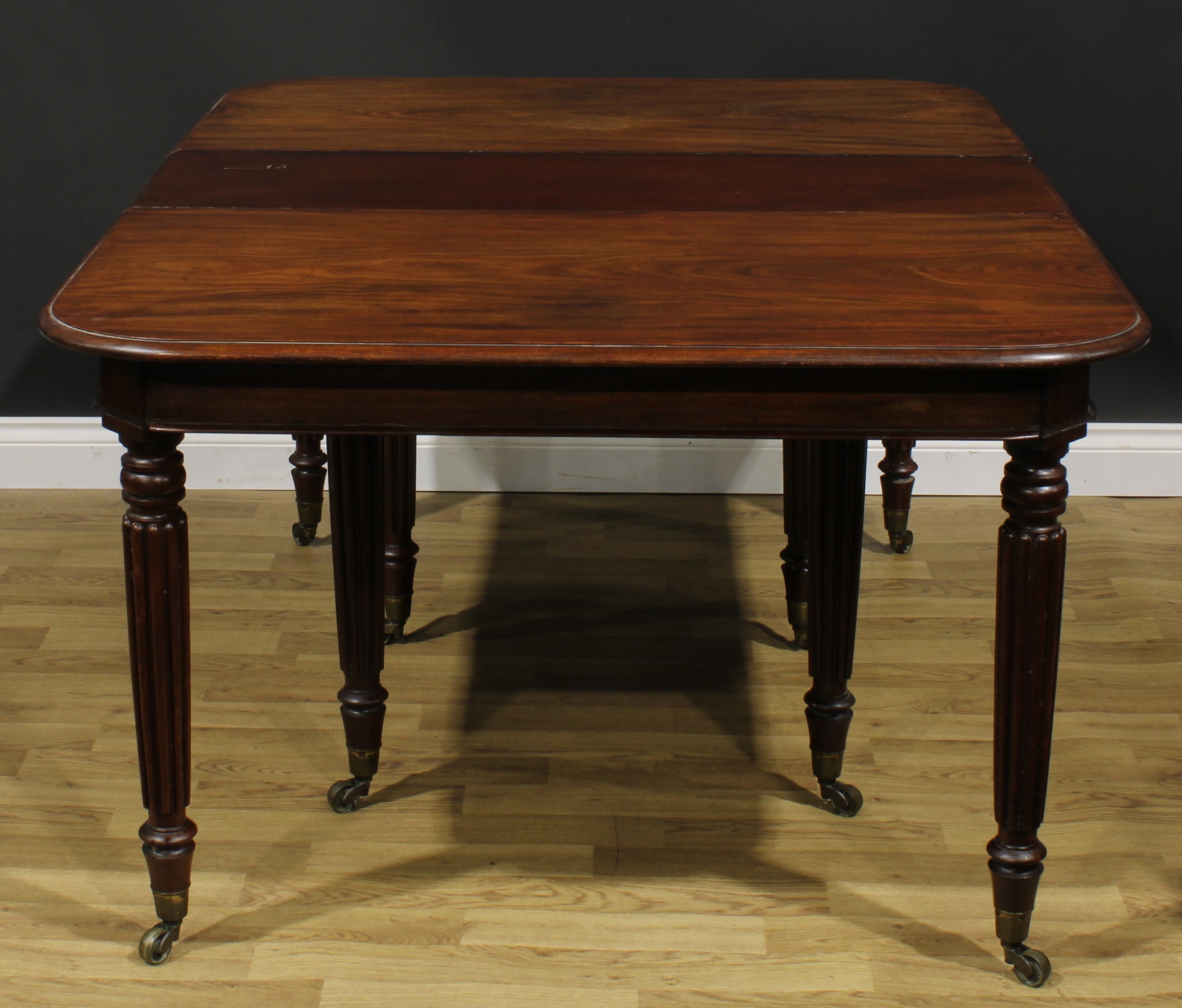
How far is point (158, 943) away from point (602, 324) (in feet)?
2.76

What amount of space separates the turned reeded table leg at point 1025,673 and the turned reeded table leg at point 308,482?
1230 mm

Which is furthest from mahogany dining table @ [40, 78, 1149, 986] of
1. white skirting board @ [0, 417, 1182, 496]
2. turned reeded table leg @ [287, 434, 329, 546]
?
white skirting board @ [0, 417, 1182, 496]

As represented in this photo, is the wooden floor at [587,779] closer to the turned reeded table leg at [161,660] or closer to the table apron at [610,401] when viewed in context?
the turned reeded table leg at [161,660]

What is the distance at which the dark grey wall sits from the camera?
7.37 feet

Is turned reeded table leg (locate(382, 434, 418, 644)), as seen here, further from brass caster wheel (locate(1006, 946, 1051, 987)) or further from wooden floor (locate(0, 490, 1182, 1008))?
brass caster wheel (locate(1006, 946, 1051, 987))

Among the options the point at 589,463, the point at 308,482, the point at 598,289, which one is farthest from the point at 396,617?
the point at 598,289

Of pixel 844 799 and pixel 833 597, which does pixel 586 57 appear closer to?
pixel 833 597

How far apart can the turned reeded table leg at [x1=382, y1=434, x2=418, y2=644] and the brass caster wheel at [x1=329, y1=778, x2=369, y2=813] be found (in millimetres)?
363

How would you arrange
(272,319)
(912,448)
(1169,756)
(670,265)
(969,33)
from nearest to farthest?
(272,319), (670,265), (1169,756), (969,33), (912,448)

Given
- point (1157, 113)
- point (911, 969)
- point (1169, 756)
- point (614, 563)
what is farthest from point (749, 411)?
point (1157, 113)

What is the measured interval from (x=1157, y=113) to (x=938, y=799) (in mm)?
1258

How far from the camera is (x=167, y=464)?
125cm

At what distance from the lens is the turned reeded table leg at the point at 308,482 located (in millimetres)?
2240

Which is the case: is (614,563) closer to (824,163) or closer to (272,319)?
(824,163)
